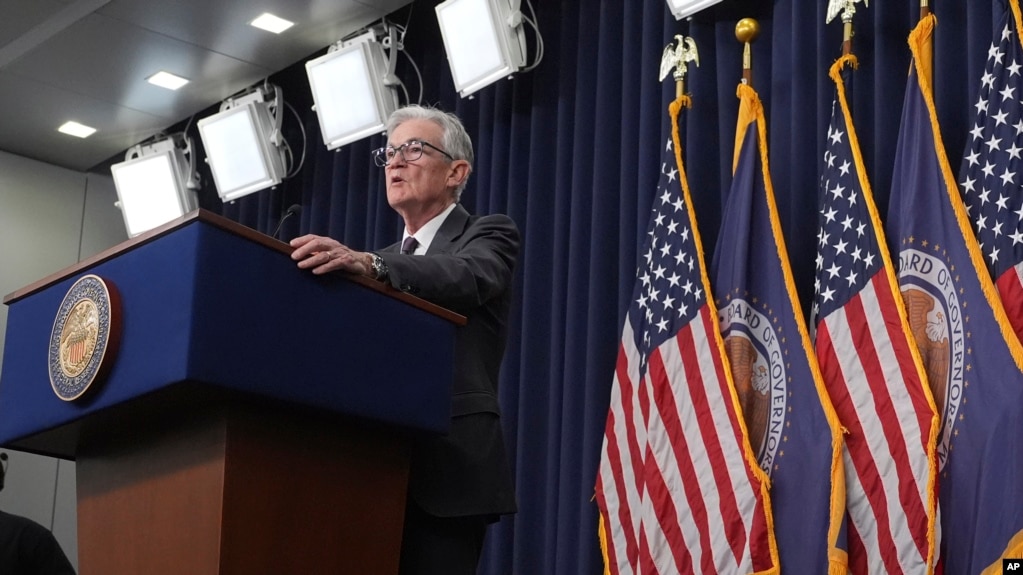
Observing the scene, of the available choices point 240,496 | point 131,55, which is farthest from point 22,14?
point 240,496

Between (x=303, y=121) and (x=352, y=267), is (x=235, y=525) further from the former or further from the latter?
(x=303, y=121)

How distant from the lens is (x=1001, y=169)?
3443 mm

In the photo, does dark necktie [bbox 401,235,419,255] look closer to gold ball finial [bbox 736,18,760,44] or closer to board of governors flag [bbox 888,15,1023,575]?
board of governors flag [bbox 888,15,1023,575]

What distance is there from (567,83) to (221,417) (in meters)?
3.50

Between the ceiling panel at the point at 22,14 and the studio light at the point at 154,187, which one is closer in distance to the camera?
the ceiling panel at the point at 22,14

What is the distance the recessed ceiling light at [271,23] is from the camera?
5.69 metres

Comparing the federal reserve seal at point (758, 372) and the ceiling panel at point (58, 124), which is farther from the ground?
the ceiling panel at point (58, 124)

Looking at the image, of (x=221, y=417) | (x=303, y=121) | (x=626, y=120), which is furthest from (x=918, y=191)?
(x=303, y=121)

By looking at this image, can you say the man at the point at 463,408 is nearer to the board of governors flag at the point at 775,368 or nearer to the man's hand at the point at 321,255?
the man's hand at the point at 321,255

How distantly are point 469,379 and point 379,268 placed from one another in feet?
1.16

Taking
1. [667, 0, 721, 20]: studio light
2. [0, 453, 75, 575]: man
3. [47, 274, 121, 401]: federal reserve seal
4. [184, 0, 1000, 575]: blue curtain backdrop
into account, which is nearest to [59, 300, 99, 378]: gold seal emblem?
[47, 274, 121, 401]: federal reserve seal

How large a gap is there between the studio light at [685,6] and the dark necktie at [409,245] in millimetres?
2066

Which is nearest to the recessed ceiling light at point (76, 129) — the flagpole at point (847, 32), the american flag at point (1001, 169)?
the flagpole at point (847, 32)

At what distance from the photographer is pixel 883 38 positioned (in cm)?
406
